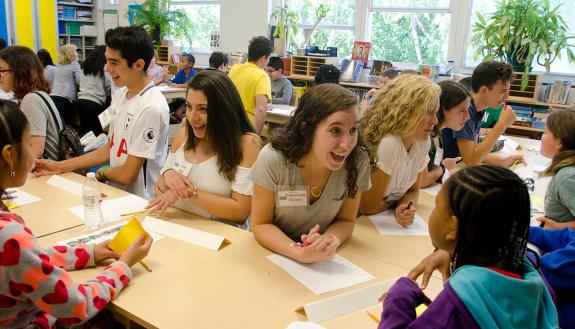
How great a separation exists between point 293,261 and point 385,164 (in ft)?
2.34

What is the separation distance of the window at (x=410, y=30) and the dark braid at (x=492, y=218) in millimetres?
5727

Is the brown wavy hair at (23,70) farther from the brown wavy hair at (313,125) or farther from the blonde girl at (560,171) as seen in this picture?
the blonde girl at (560,171)

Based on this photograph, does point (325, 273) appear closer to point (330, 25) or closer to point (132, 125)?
point (132, 125)

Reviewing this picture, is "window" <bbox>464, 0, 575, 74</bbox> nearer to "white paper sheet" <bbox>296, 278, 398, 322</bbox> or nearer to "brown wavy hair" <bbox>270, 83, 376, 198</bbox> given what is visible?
"brown wavy hair" <bbox>270, 83, 376, 198</bbox>

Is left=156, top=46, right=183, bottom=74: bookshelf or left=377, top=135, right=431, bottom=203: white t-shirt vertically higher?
left=156, top=46, right=183, bottom=74: bookshelf

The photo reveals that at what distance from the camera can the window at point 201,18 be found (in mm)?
8422

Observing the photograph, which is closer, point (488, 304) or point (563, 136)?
point (488, 304)

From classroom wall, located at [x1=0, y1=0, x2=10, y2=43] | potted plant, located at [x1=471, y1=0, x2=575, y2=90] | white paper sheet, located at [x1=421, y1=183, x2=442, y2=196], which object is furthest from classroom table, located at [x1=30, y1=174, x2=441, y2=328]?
classroom wall, located at [x1=0, y1=0, x2=10, y2=43]

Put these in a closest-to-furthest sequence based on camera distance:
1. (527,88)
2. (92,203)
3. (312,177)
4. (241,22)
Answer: (312,177)
(92,203)
(527,88)
(241,22)

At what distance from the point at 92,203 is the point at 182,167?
418 millimetres

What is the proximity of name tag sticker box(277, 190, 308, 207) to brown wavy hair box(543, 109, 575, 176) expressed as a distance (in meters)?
1.29

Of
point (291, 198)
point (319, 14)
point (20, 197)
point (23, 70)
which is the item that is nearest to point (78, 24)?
point (319, 14)

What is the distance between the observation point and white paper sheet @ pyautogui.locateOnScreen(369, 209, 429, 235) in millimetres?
1993

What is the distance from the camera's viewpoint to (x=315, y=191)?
71.2 inches
